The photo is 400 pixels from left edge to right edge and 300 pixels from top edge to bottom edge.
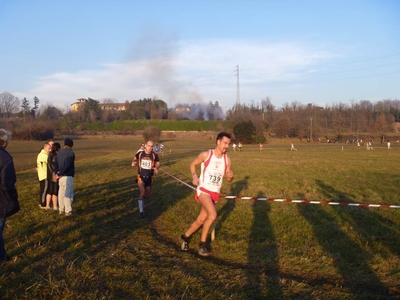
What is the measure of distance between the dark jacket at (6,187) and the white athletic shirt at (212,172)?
9.34ft

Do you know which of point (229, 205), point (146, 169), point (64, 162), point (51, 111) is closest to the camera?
point (64, 162)

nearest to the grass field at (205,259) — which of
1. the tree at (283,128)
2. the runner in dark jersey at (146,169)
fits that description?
the runner in dark jersey at (146,169)

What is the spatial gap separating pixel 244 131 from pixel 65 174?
75265 mm

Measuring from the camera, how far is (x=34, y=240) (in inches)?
276

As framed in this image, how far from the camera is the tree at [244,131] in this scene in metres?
83.4

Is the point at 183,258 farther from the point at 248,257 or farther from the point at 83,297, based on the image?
the point at 83,297

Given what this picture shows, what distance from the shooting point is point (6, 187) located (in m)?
5.59

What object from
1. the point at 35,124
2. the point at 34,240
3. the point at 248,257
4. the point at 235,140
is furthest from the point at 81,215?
the point at 35,124

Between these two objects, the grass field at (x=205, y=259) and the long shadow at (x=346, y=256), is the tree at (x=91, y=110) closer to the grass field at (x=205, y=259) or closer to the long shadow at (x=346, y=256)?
the grass field at (x=205, y=259)

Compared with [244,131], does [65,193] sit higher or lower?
lower

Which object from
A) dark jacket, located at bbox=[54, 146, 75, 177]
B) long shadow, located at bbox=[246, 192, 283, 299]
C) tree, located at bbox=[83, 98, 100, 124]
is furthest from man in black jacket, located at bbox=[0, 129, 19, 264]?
tree, located at bbox=[83, 98, 100, 124]

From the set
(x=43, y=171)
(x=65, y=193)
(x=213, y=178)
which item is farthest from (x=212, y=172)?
(x=43, y=171)

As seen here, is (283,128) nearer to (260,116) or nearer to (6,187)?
(260,116)

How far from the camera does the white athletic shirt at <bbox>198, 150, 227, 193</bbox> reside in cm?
661
